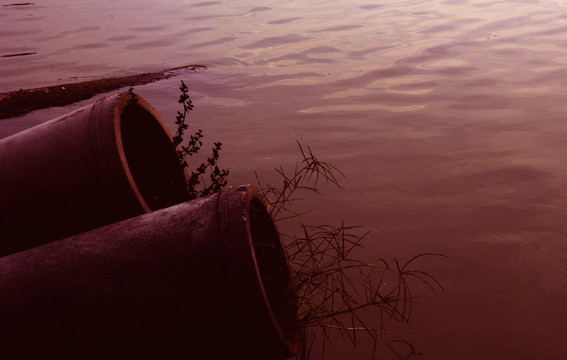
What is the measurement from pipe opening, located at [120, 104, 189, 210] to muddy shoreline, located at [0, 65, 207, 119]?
10.8 feet

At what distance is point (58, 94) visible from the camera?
6.51 m

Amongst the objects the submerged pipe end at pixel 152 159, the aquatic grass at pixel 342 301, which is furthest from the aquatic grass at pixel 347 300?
the submerged pipe end at pixel 152 159

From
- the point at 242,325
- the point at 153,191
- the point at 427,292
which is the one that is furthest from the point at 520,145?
the point at 242,325

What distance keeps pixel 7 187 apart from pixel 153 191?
92cm

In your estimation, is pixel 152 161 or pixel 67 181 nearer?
pixel 67 181

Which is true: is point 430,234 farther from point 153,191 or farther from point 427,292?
point 153,191

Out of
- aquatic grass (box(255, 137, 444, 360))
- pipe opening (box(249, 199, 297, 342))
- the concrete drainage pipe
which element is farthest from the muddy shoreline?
the concrete drainage pipe

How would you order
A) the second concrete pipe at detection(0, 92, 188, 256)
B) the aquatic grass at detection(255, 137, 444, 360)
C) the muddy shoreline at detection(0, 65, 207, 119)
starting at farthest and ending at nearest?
the muddy shoreline at detection(0, 65, 207, 119) < the aquatic grass at detection(255, 137, 444, 360) < the second concrete pipe at detection(0, 92, 188, 256)

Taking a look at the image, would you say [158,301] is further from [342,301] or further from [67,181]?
[342,301]

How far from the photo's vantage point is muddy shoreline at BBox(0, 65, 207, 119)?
241 inches

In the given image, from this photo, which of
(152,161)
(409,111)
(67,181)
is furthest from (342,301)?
(409,111)

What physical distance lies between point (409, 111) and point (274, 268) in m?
3.66

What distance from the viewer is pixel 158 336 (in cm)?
197

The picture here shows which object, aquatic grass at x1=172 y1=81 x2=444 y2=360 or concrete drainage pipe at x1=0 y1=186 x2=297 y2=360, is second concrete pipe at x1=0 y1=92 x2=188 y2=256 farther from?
aquatic grass at x1=172 y1=81 x2=444 y2=360
